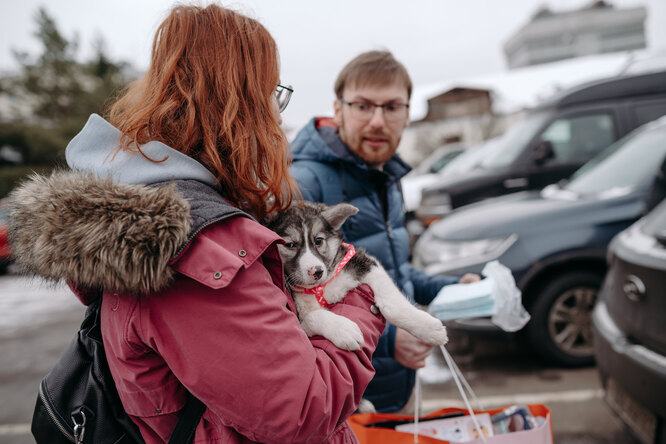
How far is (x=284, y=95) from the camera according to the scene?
6.03 ft

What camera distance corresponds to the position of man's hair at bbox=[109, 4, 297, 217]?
138cm

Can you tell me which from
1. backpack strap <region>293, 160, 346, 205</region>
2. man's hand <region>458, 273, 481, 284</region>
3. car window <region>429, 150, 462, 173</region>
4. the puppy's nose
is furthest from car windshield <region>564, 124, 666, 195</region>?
car window <region>429, 150, 462, 173</region>

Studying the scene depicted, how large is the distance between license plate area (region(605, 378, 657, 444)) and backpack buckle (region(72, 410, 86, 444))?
2956 millimetres

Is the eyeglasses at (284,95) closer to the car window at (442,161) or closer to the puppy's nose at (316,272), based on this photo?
the puppy's nose at (316,272)

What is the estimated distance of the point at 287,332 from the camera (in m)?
1.24

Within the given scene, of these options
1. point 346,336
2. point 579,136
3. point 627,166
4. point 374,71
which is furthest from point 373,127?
point 579,136

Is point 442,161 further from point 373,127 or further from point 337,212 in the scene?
point 337,212

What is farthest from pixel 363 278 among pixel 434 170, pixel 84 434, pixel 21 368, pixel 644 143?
pixel 434 170

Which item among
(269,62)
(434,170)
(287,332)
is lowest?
(434,170)

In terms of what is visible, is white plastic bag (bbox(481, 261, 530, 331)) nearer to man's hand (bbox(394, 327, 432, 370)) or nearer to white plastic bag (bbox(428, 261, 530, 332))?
white plastic bag (bbox(428, 261, 530, 332))

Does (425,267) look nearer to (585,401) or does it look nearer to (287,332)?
(585,401)

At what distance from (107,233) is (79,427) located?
2.03 feet

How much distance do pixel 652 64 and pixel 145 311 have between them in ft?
29.6

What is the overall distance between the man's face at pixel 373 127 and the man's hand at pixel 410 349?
1.00 metres
